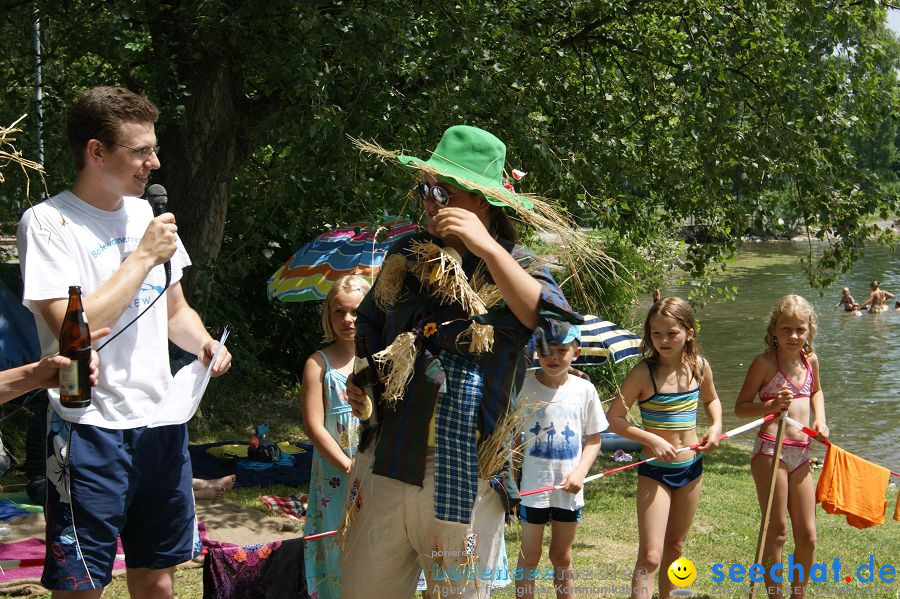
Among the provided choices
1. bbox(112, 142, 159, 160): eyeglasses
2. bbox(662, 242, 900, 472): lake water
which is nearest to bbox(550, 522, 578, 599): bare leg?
bbox(112, 142, 159, 160): eyeglasses

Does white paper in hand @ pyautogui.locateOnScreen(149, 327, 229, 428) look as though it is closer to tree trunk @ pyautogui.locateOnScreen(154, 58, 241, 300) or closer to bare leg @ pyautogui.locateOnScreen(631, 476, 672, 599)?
bare leg @ pyautogui.locateOnScreen(631, 476, 672, 599)

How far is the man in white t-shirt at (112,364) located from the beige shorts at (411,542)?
2.27 ft

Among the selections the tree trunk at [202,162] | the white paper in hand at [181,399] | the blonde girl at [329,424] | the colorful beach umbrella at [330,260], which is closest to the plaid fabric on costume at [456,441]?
the white paper in hand at [181,399]

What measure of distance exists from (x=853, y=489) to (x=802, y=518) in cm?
36

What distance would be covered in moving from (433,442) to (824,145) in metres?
8.03

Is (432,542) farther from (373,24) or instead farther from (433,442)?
(373,24)

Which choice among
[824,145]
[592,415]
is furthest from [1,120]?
[824,145]

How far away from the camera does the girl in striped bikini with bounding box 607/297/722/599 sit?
4328 millimetres

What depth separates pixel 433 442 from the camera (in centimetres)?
263

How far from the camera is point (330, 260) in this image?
7613 mm

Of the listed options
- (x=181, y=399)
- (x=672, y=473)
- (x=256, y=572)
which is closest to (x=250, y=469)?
(x=256, y=572)

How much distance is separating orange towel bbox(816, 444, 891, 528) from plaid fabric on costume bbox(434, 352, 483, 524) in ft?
9.19

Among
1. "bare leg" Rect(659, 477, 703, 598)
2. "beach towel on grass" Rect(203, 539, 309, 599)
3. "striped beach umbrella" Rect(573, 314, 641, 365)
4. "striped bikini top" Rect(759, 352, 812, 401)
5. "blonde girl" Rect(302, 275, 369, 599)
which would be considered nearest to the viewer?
"blonde girl" Rect(302, 275, 369, 599)

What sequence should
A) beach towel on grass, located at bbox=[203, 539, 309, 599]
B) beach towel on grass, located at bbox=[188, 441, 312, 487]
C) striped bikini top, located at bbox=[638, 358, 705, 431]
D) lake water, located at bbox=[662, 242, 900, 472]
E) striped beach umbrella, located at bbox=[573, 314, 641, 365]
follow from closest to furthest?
beach towel on grass, located at bbox=[203, 539, 309, 599]
striped bikini top, located at bbox=[638, 358, 705, 431]
beach towel on grass, located at bbox=[188, 441, 312, 487]
striped beach umbrella, located at bbox=[573, 314, 641, 365]
lake water, located at bbox=[662, 242, 900, 472]
